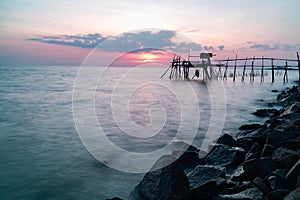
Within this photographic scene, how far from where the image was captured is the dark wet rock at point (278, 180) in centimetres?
373

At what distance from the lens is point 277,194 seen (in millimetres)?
3492

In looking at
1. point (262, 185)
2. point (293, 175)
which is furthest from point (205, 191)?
point (293, 175)

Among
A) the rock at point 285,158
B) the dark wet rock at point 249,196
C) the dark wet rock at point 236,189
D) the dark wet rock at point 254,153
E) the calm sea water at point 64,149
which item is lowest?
the calm sea water at point 64,149

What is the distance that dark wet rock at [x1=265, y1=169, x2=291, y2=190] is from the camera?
3.73 meters

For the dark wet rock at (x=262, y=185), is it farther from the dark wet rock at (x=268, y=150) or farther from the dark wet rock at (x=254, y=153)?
the dark wet rock at (x=254, y=153)

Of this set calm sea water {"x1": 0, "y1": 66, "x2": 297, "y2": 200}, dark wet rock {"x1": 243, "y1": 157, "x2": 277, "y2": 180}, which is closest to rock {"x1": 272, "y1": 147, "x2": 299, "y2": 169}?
dark wet rock {"x1": 243, "y1": 157, "x2": 277, "y2": 180}

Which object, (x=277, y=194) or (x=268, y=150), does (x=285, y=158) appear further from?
(x=277, y=194)

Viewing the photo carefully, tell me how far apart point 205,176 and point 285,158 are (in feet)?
4.99

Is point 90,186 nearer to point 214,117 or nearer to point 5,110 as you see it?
point 214,117

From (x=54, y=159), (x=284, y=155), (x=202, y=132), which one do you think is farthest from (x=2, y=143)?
(x=284, y=155)

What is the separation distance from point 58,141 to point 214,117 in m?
8.84

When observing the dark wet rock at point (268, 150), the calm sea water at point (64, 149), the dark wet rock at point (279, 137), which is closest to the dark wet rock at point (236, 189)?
the dark wet rock at point (268, 150)

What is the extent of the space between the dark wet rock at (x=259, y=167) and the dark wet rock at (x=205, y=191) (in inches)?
34.5

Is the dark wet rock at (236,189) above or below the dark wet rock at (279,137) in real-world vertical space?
below
